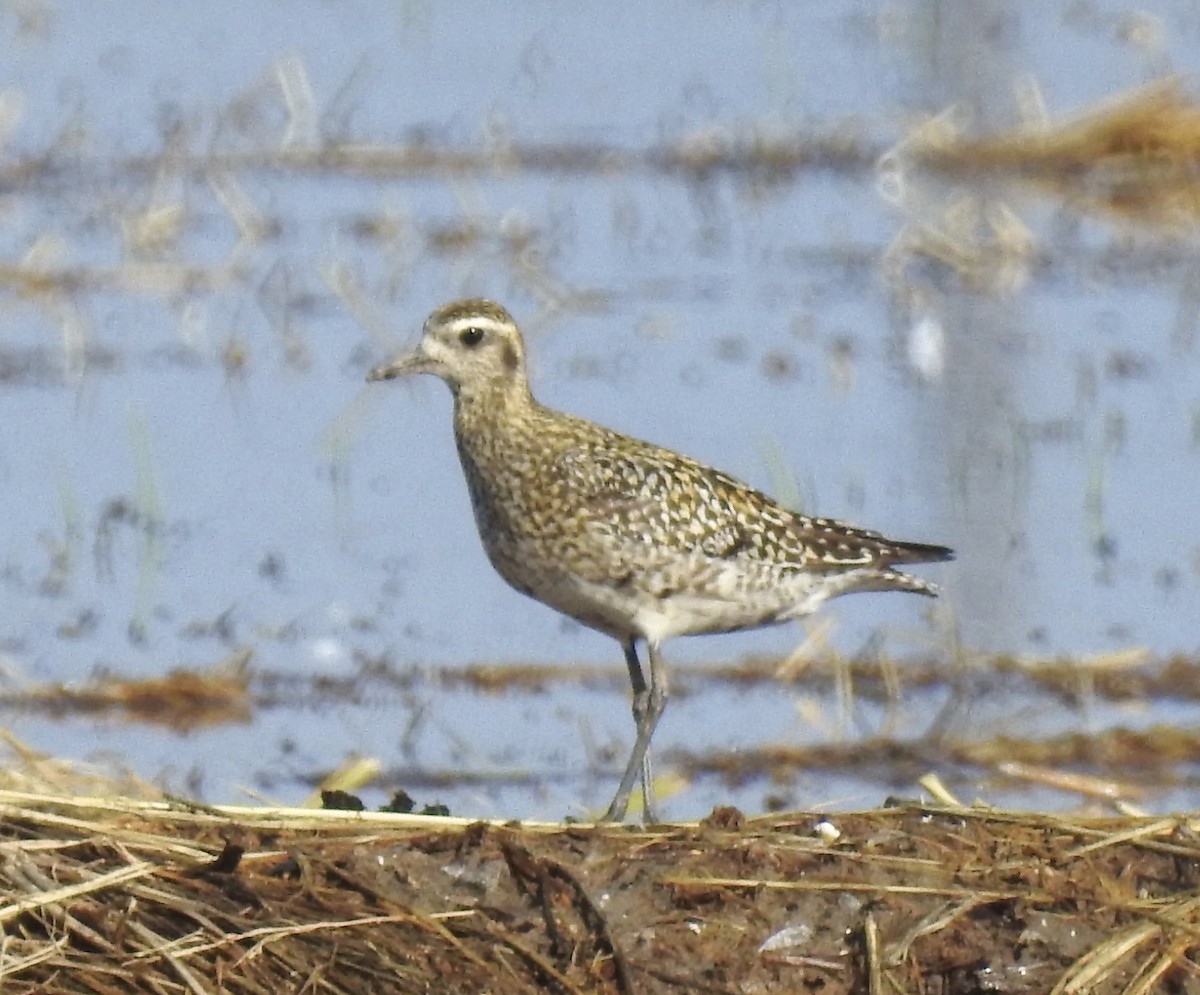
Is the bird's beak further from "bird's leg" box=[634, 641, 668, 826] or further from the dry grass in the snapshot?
the dry grass

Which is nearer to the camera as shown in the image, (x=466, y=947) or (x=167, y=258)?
(x=466, y=947)

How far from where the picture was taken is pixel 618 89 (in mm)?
20047

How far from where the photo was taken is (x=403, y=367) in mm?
9008

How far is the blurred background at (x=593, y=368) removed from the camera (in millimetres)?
10711

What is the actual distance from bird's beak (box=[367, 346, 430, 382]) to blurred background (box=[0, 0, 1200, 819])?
1316mm

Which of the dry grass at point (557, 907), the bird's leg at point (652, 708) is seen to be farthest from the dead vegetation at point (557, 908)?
the bird's leg at point (652, 708)

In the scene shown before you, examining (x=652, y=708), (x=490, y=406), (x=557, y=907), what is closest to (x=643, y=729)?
(x=652, y=708)

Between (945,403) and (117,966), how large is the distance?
8180 mm

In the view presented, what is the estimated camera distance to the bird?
8.75 metres

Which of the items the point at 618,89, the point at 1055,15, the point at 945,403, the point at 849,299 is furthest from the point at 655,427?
the point at 1055,15

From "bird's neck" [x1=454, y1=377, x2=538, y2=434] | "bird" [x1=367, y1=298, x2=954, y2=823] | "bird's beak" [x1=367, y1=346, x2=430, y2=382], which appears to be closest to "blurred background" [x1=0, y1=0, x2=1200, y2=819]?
"bird" [x1=367, y1=298, x2=954, y2=823]

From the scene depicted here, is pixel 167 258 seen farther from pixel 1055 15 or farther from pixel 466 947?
pixel 466 947

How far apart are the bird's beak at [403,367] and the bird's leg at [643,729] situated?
0.93 meters

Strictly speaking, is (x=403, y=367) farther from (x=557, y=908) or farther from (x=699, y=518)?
(x=557, y=908)
